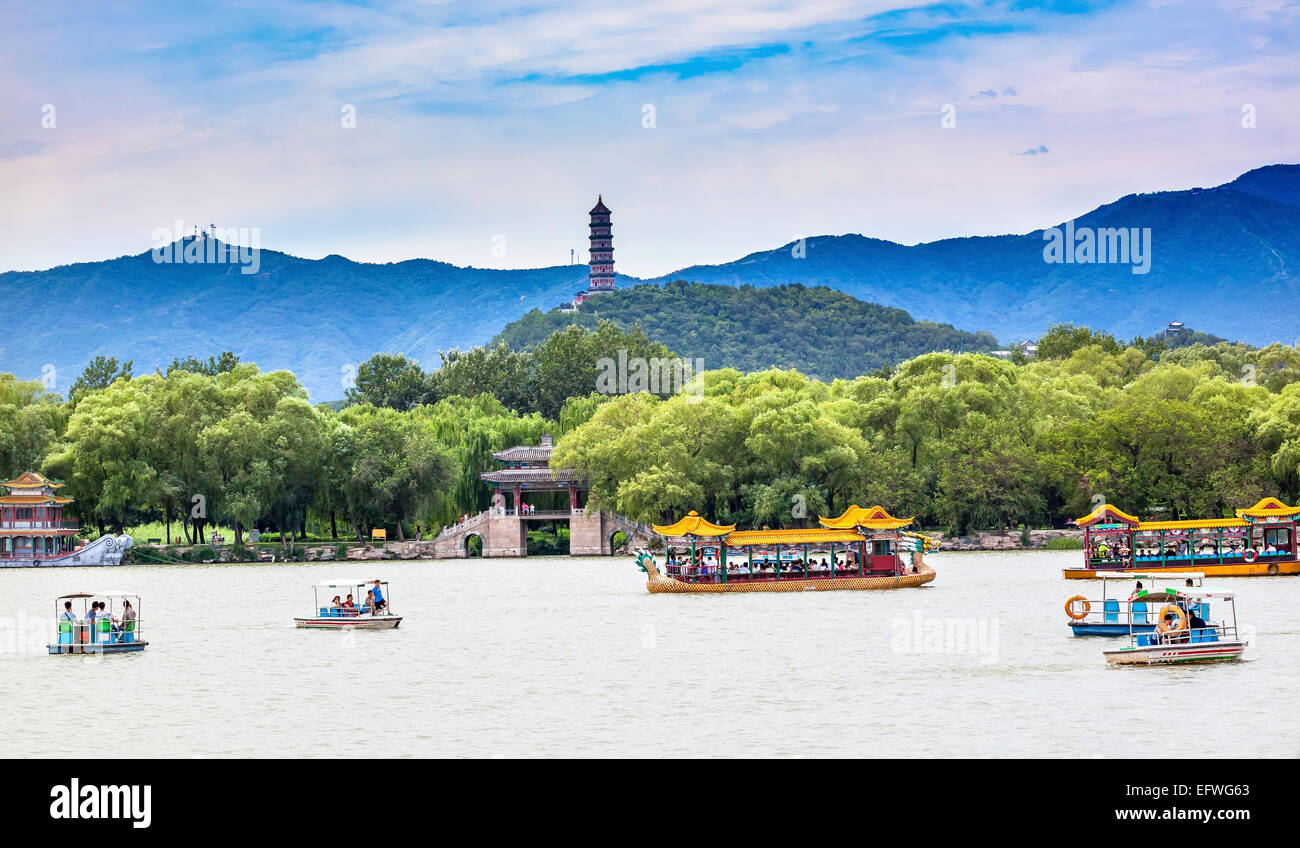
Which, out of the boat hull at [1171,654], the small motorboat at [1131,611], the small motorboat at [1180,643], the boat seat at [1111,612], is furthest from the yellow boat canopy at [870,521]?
the boat hull at [1171,654]

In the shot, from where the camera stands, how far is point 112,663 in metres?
38.8

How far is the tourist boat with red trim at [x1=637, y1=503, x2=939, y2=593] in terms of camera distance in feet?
188

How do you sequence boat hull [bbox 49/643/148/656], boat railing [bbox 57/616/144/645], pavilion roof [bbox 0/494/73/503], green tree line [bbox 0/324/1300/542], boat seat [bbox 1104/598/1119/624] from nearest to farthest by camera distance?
1. boat hull [bbox 49/643/148/656]
2. boat railing [bbox 57/616/144/645]
3. boat seat [bbox 1104/598/1119/624]
4. green tree line [bbox 0/324/1300/542]
5. pavilion roof [bbox 0/494/73/503]

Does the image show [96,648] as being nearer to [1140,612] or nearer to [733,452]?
[1140,612]

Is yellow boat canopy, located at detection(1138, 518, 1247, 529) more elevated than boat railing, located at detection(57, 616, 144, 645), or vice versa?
yellow boat canopy, located at detection(1138, 518, 1247, 529)

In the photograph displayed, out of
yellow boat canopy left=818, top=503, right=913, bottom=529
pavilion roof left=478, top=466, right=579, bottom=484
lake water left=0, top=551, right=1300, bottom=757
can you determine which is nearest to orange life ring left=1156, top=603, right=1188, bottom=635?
lake water left=0, top=551, right=1300, bottom=757

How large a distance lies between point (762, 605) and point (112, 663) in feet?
71.4

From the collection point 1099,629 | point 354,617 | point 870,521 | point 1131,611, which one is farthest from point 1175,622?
point 870,521

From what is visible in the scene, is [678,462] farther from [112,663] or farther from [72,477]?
[112,663]

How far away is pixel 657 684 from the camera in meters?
34.2

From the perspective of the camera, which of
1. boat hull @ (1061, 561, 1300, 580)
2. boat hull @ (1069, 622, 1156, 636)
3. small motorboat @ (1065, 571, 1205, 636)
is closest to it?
small motorboat @ (1065, 571, 1205, 636)

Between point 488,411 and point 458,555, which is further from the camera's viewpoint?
point 488,411

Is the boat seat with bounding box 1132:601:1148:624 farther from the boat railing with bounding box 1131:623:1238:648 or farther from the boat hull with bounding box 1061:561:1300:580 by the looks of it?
the boat hull with bounding box 1061:561:1300:580
